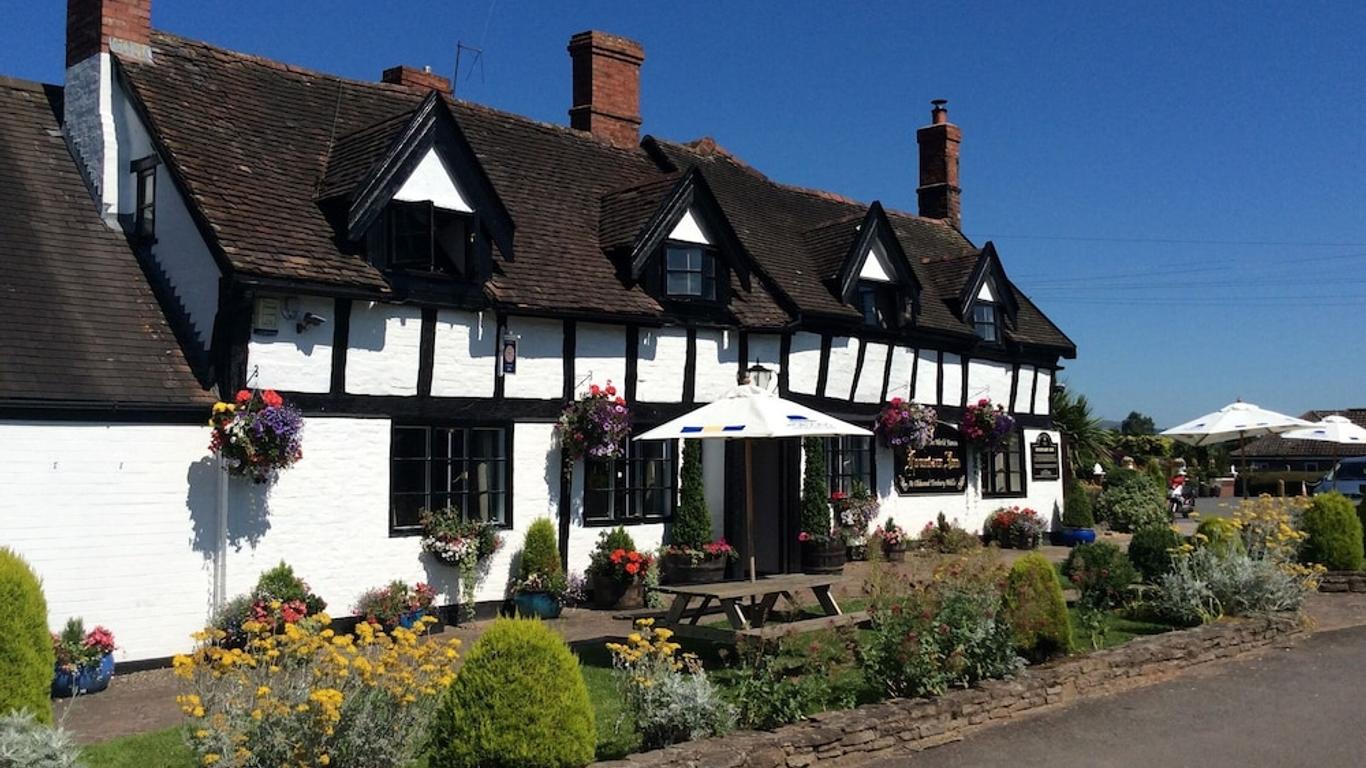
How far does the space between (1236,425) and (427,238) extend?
15.4 meters

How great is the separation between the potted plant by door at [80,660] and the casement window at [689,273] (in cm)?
830

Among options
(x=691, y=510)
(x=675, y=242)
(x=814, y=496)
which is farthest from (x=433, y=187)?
(x=814, y=496)

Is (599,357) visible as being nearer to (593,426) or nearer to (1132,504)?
(593,426)

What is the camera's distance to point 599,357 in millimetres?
14945

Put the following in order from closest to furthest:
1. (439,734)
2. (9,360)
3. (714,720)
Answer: (439,734) → (714,720) → (9,360)

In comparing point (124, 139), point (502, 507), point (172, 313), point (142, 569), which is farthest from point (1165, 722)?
point (124, 139)

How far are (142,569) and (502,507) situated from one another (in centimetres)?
422

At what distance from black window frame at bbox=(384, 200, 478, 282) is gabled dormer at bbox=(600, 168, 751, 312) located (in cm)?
270

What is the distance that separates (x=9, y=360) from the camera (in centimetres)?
1052

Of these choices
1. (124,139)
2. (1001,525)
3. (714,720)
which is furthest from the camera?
(1001,525)

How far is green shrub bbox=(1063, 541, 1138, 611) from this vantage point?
12836mm

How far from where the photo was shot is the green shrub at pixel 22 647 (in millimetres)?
6582

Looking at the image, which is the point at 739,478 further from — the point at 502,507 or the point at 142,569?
the point at 142,569

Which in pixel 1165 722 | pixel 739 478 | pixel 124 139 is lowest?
pixel 1165 722
